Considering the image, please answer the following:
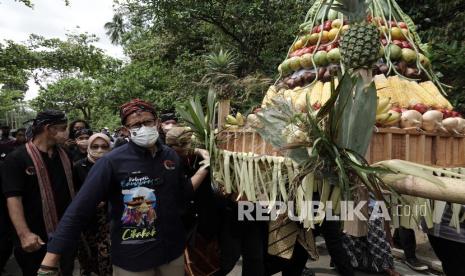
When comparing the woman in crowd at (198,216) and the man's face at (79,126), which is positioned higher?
the man's face at (79,126)

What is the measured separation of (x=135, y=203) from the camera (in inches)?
87.7

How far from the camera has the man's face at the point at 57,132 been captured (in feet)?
9.09

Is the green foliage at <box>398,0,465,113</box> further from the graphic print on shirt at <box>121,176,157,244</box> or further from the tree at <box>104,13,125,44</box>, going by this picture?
the tree at <box>104,13,125,44</box>

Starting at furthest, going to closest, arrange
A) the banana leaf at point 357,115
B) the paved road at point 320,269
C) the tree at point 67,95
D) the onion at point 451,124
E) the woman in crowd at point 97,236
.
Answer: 1. the tree at point 67,95
2. the paved road at point 320,269
3. the woman in crowd at point 97,236
4. the onion at point 451,124
5. the banana leaf at point 357,115

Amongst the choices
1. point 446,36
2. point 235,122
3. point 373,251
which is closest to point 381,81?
point 235,122

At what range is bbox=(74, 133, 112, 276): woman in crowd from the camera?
3305 mm

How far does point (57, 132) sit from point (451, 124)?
2430 millimetres

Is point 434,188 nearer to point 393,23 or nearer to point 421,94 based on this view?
point 421,94

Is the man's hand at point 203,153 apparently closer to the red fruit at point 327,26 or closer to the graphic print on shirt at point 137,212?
the graphic print on shirt at point 137,212

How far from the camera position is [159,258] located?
2277mm

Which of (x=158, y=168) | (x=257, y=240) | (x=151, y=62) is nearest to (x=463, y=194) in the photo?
(x=158, y=168)

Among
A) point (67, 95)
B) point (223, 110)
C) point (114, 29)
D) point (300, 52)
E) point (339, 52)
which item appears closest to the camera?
point (223, 110)

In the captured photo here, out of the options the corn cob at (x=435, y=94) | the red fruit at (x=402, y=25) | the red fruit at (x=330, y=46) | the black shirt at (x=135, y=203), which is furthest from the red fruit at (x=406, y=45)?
the black shirt at (x=135, y=203)

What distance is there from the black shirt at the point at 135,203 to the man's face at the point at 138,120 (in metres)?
0.11
